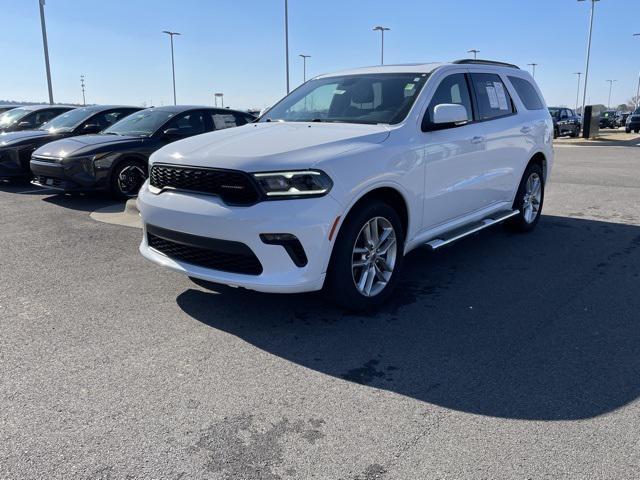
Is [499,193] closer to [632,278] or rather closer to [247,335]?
[632,278]

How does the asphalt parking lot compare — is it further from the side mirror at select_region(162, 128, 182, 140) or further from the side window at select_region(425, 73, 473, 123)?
the side mirror at select_region(162, 128, 182, 140)

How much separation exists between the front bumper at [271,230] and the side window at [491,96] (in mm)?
2747

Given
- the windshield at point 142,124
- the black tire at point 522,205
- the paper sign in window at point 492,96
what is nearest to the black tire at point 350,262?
the paper sign in window at point 492,96

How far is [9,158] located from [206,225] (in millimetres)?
8699

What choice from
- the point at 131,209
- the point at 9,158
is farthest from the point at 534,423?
the point at 9,158

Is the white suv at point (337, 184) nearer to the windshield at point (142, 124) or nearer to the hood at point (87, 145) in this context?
the hood at point (87, 145)

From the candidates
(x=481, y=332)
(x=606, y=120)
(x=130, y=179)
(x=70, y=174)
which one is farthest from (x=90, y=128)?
(x=606, y=120)

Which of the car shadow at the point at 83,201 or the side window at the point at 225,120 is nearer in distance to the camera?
the car shadow at the point at 83,201

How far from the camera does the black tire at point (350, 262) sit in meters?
3.91

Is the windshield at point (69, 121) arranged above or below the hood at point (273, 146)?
above

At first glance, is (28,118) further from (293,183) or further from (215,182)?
(293,183)

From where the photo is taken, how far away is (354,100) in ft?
16.7

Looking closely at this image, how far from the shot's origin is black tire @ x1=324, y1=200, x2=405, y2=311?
3.91m

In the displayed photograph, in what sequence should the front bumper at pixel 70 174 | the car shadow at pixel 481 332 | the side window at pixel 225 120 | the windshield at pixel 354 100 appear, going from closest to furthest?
1. the car shadow at pixel 481 332
2. the windshield at pixel 354 100
3. the front bumper at pixel 70 174
4. the side window at pixel 225 120
